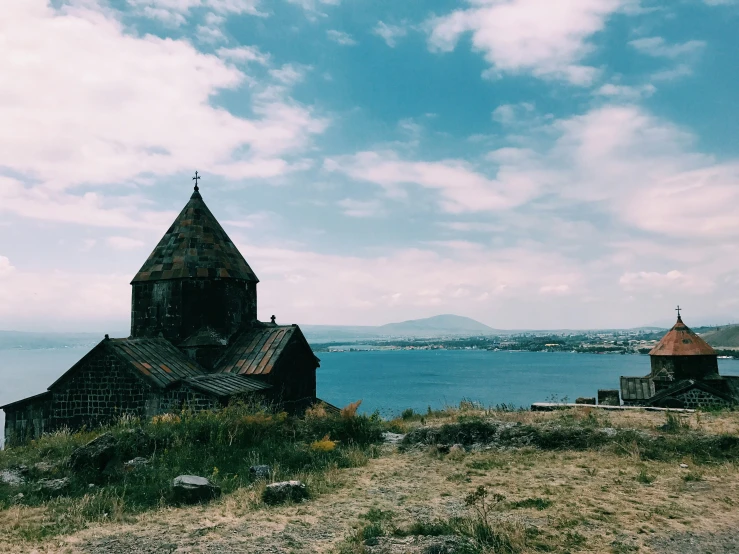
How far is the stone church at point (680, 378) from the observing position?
2759cm

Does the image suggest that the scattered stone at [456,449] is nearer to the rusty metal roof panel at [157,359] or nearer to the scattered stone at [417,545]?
the scattered stone at [417,545]

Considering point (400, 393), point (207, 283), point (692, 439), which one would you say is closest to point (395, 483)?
point (692, 439)

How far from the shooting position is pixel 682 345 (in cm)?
3098

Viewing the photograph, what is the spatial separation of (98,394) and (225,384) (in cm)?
405

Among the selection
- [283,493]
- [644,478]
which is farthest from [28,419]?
[644,478]

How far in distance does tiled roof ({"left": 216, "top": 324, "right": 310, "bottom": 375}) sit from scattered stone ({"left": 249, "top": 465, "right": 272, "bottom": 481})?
25.9ft

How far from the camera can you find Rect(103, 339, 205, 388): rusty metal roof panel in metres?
15.6

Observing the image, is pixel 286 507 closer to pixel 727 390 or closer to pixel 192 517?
pixel 192 517

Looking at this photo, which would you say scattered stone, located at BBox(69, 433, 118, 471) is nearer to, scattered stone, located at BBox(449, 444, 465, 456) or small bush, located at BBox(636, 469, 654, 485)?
scattered stone, located at BBox(449, 444, 465, 456)

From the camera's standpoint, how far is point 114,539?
6.42 meters

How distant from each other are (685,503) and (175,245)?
18.1 m

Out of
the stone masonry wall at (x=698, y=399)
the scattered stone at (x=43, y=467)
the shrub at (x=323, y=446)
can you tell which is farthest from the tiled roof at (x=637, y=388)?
the scattered stone at (x=43, y=467)

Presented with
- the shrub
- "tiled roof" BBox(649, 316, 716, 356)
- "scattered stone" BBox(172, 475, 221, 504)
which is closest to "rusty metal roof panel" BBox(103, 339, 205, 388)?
the shrub

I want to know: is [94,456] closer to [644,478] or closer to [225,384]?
[225,384]
